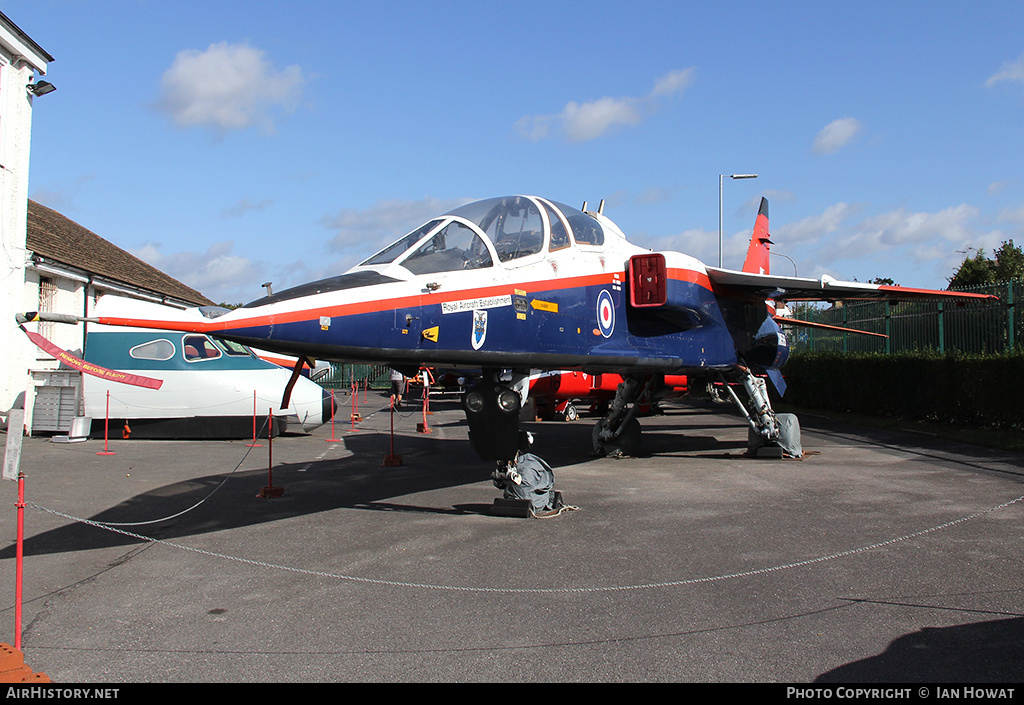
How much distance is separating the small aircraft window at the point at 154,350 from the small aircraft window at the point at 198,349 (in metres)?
0.29

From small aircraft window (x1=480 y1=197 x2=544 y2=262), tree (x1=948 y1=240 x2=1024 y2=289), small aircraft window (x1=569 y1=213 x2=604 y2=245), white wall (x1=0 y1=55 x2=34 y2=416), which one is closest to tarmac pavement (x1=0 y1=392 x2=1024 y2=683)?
small aircraft window (x1=480 y1=197 x2=544 y2=262)

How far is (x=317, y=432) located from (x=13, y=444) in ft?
46.4

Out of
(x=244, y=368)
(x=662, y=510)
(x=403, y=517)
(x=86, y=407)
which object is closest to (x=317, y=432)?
(x=244, y=368)

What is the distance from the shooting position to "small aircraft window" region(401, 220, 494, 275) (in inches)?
256

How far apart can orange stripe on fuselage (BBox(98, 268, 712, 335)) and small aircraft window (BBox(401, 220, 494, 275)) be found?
294 mm

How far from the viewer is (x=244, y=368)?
1556cm

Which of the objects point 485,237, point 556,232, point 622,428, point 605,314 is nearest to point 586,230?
point 556,232

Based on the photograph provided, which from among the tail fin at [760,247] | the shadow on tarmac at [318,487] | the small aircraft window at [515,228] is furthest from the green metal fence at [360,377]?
the small aircraft window at [515,228]

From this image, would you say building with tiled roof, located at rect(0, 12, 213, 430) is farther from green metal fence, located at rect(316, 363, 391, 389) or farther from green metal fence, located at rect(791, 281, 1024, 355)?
green metal fence, located at rect(316, 363, 391, 389)

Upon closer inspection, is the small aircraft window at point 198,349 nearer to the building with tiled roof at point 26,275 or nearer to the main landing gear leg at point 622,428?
the building with tiled roof at point 26,275

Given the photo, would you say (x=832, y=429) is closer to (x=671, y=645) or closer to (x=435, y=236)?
(x=435, y=236)

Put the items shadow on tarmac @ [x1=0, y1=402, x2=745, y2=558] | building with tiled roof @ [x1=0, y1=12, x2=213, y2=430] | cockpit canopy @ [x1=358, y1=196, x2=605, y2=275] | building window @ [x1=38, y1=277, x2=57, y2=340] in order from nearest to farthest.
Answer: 1. cockpit canopy @ [x1=358, y1=196, x2=605, y2=275]
2. shadow on tarmac @ [x1=0, y1=402, x2=745, y2=558]
3. building with tiled roof @ [x1=0, y1=12, x2=213, y2=430]
4. building window @ [x1=38, y1=277, x2=57, y2=340]

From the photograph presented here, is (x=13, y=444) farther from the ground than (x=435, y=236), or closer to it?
closer to it
